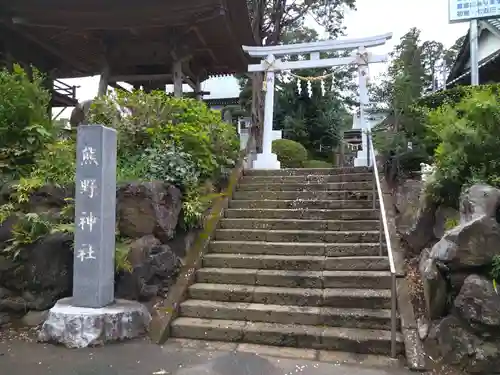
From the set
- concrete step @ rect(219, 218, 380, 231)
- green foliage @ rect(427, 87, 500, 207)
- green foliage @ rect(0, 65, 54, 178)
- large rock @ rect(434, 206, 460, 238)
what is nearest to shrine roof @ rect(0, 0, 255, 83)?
green foliage @ rect(0, 65, 54, 178)

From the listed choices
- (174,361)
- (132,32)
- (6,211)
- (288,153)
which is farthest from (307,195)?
(132,32)

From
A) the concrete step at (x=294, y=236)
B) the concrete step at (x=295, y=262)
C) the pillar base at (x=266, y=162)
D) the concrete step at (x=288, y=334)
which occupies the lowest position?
the concrete step at (x=288, y=334)

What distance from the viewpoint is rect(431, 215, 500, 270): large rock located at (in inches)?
151

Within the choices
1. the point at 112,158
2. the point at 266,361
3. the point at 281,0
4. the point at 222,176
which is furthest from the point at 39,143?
the point at 281,0

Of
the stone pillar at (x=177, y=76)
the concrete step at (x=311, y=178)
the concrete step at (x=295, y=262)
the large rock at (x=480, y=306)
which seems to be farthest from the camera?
the stone pillar at (x=177, y=76)

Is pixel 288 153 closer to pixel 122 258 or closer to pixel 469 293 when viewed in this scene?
pixel 122 258

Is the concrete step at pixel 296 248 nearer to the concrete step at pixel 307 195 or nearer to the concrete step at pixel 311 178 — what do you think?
the concrete step at pixel 307 195

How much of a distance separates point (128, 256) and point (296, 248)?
2263 millimetres

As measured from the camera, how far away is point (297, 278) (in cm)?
522

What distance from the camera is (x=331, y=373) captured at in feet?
12.4

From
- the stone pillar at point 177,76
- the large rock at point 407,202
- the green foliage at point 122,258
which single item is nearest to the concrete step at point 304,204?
the large rock at point 407,202

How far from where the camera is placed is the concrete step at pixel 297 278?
504cm

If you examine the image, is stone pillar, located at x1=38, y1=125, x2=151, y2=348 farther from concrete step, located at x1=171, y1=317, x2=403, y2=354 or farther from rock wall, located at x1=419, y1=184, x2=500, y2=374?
rock wall, located at x1=419, y1=184, x2=500, y2=374

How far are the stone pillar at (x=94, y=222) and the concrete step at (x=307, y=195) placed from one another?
10.1 feet
